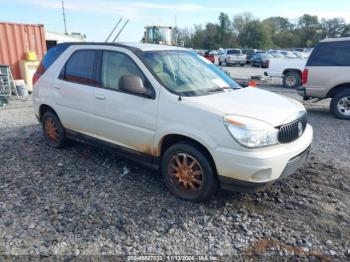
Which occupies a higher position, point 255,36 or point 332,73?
point 255,36

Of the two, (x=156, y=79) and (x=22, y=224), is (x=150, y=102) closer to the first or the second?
(x=156, y=79)

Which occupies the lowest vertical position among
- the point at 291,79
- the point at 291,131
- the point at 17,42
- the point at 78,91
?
the point at 291,79

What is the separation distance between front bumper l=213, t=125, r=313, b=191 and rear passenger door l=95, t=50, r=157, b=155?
1.01 metres

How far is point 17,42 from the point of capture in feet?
40.1

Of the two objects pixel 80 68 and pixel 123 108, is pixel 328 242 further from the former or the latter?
pixel 80 68

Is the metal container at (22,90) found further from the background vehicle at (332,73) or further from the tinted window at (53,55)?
the background vehicle at (332,73)

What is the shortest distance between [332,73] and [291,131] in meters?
5.48

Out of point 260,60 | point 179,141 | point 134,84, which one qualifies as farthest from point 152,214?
point 260,60

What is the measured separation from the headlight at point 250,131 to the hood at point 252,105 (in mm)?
80

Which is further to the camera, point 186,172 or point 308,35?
point 308,35

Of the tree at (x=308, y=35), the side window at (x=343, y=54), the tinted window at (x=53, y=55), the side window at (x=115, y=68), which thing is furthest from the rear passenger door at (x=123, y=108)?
the tree at (x=308, y=35)

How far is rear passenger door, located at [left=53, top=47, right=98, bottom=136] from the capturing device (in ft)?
14.6

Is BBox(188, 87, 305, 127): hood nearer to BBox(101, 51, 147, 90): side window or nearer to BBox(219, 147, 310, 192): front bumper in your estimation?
BBox(219, 147, 310, 192): front bumper

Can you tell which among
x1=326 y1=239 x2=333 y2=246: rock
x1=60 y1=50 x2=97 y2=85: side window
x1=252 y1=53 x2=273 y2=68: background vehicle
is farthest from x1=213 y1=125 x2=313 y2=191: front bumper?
x1=252 y1=53 x2=273 y2=68: background vehicle
